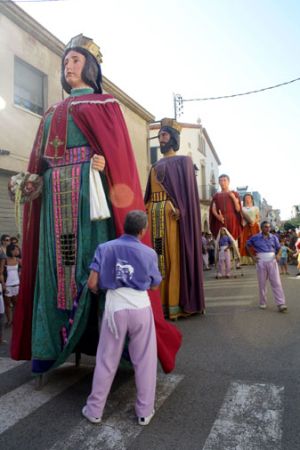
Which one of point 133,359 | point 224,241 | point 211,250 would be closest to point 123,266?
point 133,359

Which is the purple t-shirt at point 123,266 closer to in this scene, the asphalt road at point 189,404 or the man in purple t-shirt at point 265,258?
the asphalt road at point 189,404

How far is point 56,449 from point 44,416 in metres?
0.47

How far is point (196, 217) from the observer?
6.23m

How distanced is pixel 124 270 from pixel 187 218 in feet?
11.5

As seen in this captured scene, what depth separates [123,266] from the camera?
2725 millimetres

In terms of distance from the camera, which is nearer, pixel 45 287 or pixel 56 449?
pixel 56 449

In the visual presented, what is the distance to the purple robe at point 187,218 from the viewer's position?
19.6 ft

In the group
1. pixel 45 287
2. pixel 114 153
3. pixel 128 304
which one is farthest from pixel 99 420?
pixel 114 153

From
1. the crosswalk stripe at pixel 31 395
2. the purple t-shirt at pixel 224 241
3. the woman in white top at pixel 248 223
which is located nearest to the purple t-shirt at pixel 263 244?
the purple t-shirt at pixel 224 241

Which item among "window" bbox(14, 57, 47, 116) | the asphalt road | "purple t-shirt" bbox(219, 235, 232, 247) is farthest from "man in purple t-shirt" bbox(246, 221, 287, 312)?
"window" bbox(14, 57, 47, 116)

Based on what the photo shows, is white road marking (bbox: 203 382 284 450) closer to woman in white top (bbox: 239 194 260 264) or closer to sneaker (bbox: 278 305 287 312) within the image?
sneaker (bbox: 278 305 287 312)

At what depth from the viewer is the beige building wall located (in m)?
10.3

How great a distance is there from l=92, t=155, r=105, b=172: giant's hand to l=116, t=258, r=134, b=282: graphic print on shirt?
2.75 feet

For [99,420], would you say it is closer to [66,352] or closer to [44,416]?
[44,416]
